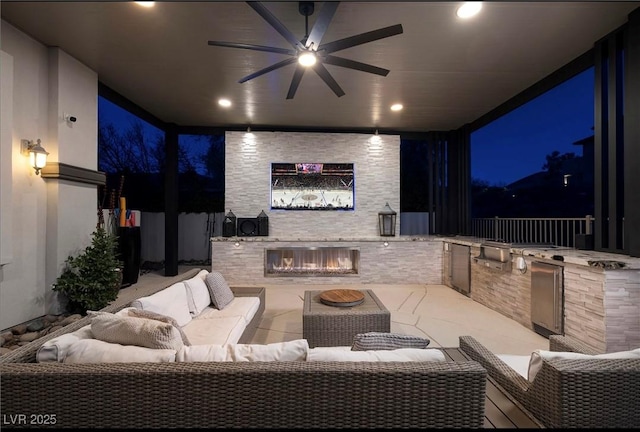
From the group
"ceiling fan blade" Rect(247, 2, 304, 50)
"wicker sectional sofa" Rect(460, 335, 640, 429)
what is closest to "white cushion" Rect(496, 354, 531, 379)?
"wicker sectional sofa" Rect(460, 335, 640, 429)

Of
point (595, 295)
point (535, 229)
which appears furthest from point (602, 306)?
point (535, 229)

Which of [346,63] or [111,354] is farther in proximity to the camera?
[346,63]

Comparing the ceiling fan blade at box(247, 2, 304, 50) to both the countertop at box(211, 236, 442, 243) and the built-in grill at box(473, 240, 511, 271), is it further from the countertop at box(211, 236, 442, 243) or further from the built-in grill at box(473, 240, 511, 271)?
the countertop at box(211, 236, 442, 243)

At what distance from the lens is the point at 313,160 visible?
22.0ft

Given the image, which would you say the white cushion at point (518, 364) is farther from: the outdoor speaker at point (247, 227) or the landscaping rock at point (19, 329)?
the outdoor speaker at point (247, 227)

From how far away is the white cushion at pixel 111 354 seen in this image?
57.1 inches

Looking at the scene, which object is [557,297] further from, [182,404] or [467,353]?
[182,404]

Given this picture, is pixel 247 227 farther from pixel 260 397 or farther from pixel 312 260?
pixel 260 397

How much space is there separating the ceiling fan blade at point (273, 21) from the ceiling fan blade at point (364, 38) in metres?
0.27

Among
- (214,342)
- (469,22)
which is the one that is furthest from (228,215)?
(469,22)

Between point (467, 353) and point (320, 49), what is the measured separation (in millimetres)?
2771

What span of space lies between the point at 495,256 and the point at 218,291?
381 cm

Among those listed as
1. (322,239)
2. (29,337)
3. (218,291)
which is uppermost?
(322,239)

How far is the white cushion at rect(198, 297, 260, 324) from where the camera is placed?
2.98 metres
